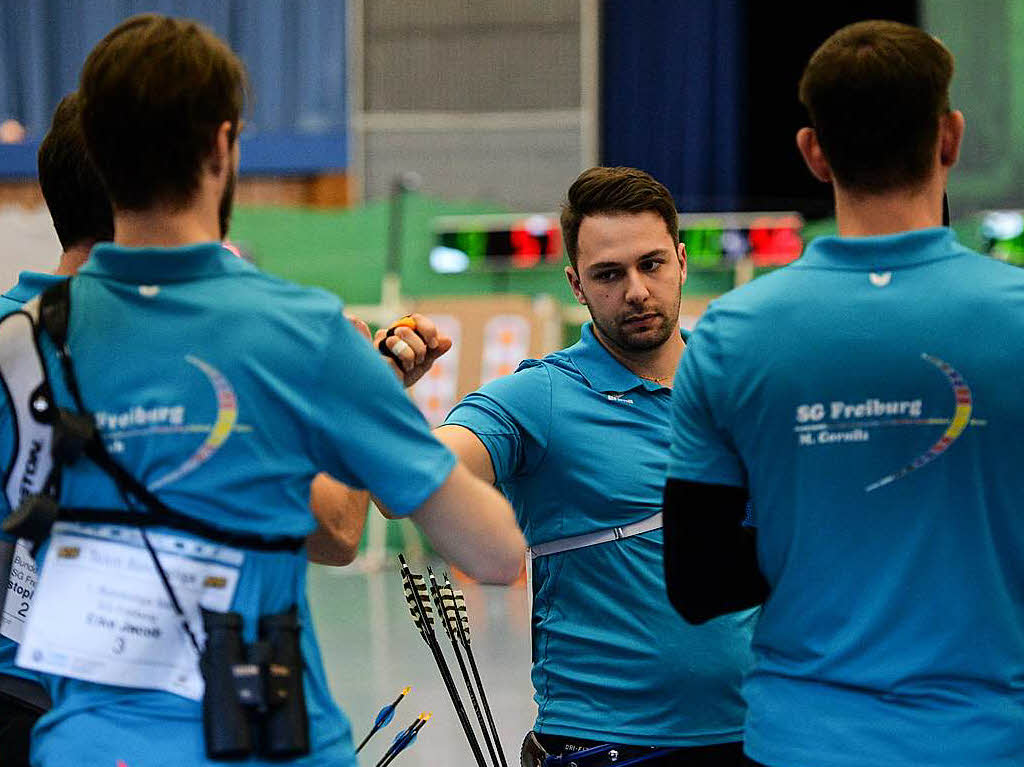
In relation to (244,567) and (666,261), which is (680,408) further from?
(666,261)

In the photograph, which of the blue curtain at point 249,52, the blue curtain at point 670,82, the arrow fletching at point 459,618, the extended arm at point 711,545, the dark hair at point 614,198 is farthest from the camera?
the blue curtain at point 670,82

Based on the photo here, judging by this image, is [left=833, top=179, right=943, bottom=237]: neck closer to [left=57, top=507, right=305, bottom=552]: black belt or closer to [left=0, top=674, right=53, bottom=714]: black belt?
[left=57, top=507, right=305, bottom=552]: black belt

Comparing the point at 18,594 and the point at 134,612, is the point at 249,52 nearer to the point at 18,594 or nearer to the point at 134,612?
the point at 18,594

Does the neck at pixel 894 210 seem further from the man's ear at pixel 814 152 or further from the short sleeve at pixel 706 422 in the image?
the short sleeve at pixel 706 422

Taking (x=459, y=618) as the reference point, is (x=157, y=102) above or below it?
above

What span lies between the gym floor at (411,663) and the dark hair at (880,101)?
10.8 feet

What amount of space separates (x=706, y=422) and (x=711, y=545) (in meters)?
0.13

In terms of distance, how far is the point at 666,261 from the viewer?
88.4 inches

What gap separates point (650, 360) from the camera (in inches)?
87.3

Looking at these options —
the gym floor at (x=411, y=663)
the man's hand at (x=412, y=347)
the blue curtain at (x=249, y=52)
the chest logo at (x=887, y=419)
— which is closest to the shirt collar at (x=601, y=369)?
the man's hand at (x=412, y=347)

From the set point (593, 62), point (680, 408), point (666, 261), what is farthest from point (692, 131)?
point (680, 408)

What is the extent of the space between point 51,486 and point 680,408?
0.65 meters

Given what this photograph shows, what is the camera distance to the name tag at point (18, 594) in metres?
1.70

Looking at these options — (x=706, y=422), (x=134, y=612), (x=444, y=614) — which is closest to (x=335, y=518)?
(x=134, y=612)
